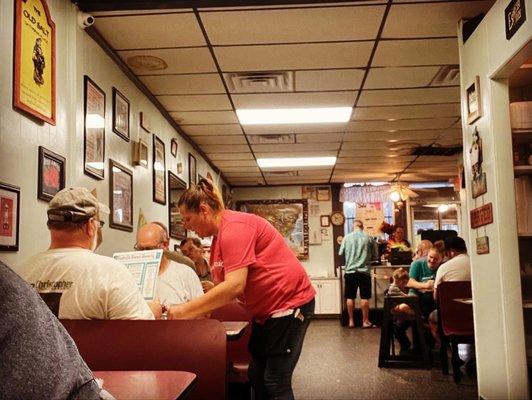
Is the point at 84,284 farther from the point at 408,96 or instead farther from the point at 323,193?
the point at 323,193

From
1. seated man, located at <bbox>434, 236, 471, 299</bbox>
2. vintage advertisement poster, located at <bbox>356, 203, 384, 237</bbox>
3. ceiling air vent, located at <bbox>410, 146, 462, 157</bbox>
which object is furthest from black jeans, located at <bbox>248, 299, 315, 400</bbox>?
vintage advertisement poster, located at <bbox>356, 203, 384, 237</bbox>

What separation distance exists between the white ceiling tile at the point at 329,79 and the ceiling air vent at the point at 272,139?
185cm

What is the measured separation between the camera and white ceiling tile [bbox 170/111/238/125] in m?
6.22

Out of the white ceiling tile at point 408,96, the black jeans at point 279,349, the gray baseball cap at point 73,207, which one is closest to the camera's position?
the gray baseball cap at point 73,207

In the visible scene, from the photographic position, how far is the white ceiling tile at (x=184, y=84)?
5.09 m

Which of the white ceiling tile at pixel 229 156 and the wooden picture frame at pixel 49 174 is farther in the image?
the white ceiling tile at pixel 229 156

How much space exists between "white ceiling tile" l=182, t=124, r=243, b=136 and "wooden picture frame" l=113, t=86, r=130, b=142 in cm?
200

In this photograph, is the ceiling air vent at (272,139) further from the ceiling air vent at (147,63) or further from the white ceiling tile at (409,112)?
the ceiling air vent at (147,63)

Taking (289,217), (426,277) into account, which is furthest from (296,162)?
(426,277)

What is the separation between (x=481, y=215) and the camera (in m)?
3.69

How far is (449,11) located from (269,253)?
8.18 feet

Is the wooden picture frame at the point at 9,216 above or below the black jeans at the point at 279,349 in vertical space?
above

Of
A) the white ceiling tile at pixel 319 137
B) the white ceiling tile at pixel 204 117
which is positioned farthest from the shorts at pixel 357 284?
the white ceiling tile at pixel 204 117

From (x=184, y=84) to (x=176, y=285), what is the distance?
8.26 feet
